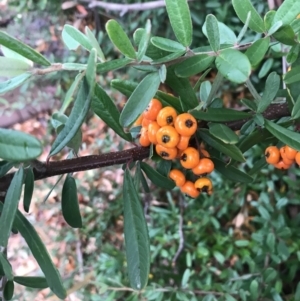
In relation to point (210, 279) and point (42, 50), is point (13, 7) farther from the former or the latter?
point (210, 279)

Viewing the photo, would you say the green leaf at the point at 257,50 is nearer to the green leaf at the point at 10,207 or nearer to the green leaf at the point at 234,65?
the green leaf at the point at 234,65

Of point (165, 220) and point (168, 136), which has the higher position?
point (168, 136)

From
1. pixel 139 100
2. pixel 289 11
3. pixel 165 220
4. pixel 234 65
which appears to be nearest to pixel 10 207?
pixel 139 100

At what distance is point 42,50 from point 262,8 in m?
1.08

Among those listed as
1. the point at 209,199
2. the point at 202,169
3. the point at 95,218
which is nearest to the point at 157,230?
the point at 209,199

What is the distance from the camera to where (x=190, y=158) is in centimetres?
54

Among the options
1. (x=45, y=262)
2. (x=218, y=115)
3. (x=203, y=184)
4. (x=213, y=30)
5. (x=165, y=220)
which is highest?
(x=213, y=30)

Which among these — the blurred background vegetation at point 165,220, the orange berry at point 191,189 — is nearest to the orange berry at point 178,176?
the orange berry at point 191,189

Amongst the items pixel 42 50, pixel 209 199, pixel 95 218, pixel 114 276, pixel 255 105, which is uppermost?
pixel 42 50

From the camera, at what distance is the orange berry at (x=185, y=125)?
509 millimetres

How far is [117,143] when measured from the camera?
1.67 m

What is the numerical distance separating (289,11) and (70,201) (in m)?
0.42

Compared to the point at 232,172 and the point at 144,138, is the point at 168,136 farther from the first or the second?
the point at 232,172

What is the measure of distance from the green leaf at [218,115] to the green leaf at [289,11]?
0.44 ft
